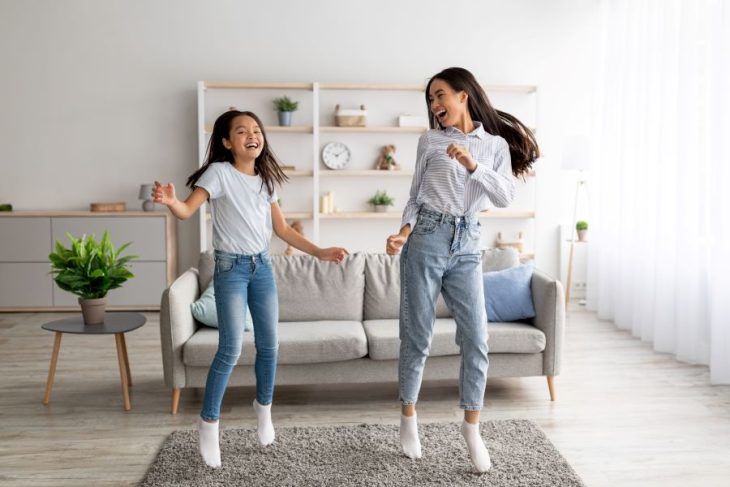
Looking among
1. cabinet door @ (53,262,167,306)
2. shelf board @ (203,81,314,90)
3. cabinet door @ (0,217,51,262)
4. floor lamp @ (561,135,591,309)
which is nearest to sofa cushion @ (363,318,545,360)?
floor lamp @ (561,135,591,309)

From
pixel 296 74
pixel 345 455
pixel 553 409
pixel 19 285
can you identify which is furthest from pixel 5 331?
pixel 553 409

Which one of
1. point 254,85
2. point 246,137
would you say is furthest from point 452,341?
point 254,85

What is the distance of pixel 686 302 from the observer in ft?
14.8

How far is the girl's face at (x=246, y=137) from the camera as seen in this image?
282 centimetres

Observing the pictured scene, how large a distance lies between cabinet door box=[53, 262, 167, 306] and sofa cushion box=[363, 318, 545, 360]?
2947 mm

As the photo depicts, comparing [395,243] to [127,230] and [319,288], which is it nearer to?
[319,288]

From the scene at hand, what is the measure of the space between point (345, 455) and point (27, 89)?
4.87 m

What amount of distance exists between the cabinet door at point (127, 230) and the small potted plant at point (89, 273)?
2.37 meters

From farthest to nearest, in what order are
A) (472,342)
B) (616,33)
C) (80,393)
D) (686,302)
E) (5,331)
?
(616,33), (5,331), (686,302), (80,393), (472,342)

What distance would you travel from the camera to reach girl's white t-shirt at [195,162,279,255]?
279 centimetres

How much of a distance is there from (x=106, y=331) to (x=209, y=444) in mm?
1044

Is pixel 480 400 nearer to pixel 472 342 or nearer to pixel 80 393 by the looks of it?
pixel 472 342

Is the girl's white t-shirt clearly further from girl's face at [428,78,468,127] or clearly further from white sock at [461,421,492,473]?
white sock at [461,421,492,473]

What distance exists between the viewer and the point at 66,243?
20.1ft
